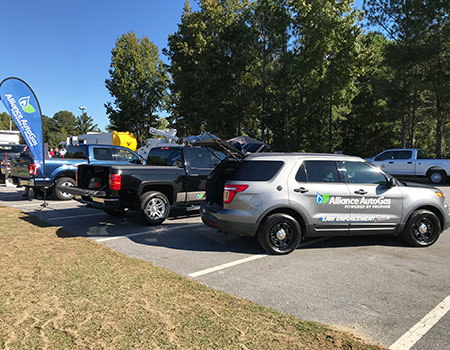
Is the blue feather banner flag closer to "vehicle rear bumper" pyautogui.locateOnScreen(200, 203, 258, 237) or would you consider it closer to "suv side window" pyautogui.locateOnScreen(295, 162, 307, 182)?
"vehicle rear bumper" pyautogui.locateOnScreen(200, 203, 258, 237)

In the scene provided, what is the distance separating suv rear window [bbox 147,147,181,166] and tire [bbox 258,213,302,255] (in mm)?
3562

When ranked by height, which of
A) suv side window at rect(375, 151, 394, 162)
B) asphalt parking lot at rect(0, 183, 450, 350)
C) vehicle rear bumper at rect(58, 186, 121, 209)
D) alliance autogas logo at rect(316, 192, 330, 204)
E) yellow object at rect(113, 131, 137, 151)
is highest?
yellow object at rect(113, 131, 137, 151)

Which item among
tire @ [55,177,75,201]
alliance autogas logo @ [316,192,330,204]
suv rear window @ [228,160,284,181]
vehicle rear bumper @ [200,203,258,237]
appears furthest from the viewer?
tire @ [55,177,75,201]

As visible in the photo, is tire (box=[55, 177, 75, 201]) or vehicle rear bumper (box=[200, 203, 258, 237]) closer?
vehicle rear bumper (box=[200, 203, 258, 237])

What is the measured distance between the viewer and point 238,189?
5371mm

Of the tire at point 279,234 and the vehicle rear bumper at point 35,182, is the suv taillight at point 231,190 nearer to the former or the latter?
the tire at point 279,234

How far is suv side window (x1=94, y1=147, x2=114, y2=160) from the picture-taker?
11.8 metres

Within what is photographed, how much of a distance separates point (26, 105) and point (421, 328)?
994cm

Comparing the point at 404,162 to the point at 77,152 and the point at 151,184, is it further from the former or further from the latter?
the point at 77,152

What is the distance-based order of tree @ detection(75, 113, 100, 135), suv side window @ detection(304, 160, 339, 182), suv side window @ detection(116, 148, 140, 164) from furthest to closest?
tree @ detection(75, 113, 100, 135), suv side window @ detection(116, 148, 140, 164), suv side window @ detection(304, 160, 339, 182)

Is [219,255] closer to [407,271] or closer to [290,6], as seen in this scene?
[407,271]

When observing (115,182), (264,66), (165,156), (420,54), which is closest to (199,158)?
(165,156)

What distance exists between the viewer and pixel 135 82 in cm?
4131

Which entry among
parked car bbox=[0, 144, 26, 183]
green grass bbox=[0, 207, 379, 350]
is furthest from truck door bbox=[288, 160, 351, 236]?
parked car bbox=[0, 144, 26, 183]
